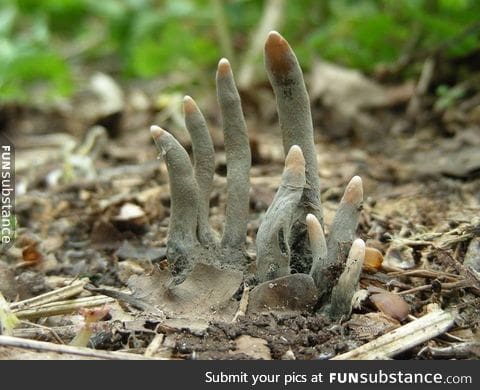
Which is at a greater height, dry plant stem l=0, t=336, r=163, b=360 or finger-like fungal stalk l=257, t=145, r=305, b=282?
Answer: finger-like fungal stalk l=257, t=145, r=305, b=282

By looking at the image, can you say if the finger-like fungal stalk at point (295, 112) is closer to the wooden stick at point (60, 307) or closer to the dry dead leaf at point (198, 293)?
the dry dead leaf at point (198, 293)

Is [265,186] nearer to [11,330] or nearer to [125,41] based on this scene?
[11,330]

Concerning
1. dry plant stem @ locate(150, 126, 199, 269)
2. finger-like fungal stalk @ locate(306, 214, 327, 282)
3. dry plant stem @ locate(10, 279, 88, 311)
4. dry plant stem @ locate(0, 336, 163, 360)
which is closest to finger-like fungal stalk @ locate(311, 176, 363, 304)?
finger-like fungal stalk @ locate(306, 214, 327, 282)

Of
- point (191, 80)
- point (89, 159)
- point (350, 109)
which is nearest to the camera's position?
point (89, 159)

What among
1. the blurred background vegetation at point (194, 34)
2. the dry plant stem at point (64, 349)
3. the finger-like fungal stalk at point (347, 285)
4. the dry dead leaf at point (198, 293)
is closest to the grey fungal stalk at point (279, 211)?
the finger-like fungal stalk at point (347, 285)

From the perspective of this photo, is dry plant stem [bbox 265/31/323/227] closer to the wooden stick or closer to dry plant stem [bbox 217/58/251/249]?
dry plant stem [bbox 217/58/251/249]

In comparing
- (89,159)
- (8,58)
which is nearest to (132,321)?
(89,159)
